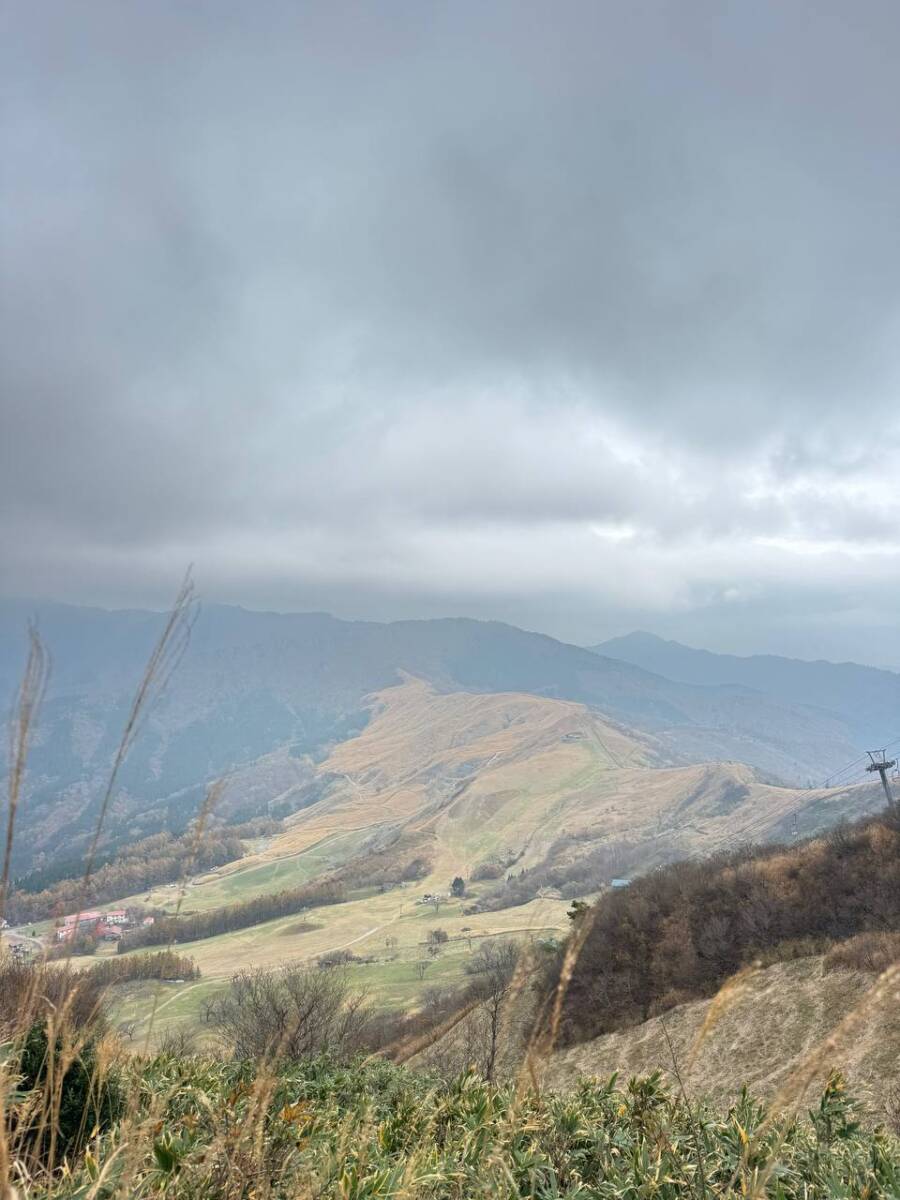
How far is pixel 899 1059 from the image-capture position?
25.1 metres

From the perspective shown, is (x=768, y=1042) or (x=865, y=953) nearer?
(x=768, y=1042)

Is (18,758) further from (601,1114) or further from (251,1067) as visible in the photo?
(251,1067)

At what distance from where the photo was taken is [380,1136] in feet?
26.2

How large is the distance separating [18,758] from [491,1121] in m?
9.03

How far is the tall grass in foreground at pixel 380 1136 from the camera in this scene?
3.52 m

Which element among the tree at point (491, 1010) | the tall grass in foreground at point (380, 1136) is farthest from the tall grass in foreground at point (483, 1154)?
the tree at point (491, 1010)

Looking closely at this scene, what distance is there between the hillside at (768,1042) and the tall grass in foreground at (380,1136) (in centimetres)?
1879

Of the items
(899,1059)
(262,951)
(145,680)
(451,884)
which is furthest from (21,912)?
(145,680)

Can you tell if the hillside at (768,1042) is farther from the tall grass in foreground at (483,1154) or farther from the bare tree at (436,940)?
the bare tree at (436,940)

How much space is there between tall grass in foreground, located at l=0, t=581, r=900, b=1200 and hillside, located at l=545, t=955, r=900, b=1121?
18789 millimetres

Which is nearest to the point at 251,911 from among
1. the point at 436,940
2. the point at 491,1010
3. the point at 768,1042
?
the point at 436,940

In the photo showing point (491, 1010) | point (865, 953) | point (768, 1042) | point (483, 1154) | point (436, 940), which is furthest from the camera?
point (436, 940)

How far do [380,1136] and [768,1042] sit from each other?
31086 millimetres

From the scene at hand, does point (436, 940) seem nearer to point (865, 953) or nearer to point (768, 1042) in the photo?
point (865, 953)
